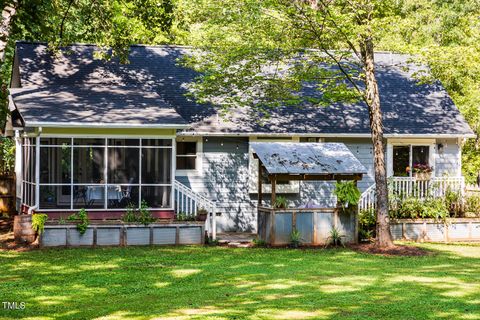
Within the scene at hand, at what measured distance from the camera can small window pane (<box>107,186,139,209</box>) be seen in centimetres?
2088

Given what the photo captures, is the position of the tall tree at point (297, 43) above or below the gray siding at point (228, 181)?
above

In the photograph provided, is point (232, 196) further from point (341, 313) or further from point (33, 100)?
point (341, 313)

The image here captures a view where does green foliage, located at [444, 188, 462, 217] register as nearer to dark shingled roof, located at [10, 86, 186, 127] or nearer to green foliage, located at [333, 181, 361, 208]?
green foliage, located at [333, 181, 361, 208]

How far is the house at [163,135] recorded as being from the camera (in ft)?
67.7

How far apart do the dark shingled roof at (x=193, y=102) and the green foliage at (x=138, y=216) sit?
137 inches

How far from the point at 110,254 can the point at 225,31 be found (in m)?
7.40

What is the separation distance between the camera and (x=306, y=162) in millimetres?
20828

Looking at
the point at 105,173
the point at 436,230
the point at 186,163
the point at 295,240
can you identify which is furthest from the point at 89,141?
the point at 436,230

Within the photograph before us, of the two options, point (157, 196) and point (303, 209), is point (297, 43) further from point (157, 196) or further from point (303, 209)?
point (157, 196)

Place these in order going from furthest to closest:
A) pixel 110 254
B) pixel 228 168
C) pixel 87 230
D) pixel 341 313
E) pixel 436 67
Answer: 1. pixel 228 168
2. pixel 436 67
3. pixel 87 230
4. pixel 110 254
5. pixel 341 313

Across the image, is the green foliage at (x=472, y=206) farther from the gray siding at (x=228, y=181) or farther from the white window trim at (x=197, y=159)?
the white window trim at (x=197, y=159)

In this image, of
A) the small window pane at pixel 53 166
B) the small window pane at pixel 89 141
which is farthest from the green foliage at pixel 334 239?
the small window pane at pixel 53 166

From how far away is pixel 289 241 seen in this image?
20.4 metres

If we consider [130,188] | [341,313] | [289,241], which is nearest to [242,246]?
[289,241]
